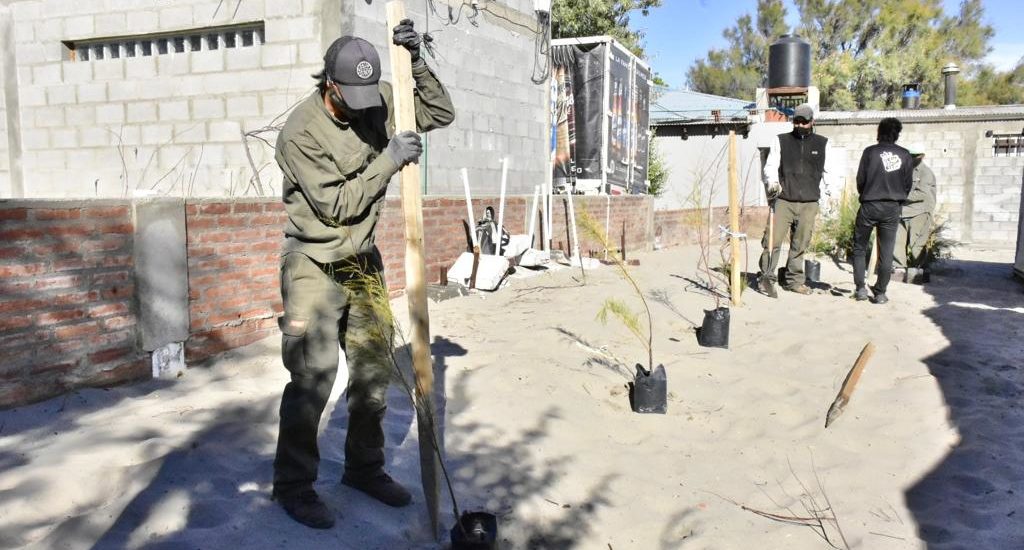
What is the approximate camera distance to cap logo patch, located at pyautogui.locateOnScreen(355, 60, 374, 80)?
8.81 ft

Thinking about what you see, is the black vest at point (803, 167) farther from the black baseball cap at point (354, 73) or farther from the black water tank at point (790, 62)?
the black water tank at point (790, 62)

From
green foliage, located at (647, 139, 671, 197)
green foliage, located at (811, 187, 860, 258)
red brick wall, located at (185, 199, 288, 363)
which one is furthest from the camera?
green foliage, located at (647, 139, 671, 197)

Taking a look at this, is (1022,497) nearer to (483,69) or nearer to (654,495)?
(654,495)

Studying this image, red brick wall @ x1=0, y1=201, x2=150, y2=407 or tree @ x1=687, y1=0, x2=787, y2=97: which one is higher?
tree @ x1=687, y1=0, x2=787, y2=97

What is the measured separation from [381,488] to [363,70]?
154cm

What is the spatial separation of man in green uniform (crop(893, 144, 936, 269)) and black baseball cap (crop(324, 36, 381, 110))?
341 inches

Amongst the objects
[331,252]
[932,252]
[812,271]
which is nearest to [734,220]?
[812,271]

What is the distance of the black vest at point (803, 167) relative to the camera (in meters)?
7.73

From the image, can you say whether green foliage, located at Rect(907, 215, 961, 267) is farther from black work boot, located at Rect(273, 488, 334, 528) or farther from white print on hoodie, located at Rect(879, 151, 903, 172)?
black work boot, located at Rect(273, 488, 334, 528)

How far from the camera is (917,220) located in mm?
9805

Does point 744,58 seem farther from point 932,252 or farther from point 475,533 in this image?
point 475,533

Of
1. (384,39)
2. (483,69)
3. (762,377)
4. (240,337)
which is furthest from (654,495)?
(483,69)

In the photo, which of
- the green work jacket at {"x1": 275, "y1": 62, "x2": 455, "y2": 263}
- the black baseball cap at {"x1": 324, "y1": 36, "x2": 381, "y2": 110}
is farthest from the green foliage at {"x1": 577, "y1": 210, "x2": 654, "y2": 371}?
the black baseball cap at {"x1": 324, "y1": 36, "x2": 381, "y2": 110}

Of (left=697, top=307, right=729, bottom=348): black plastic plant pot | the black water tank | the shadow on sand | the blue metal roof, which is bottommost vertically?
the shadow on sand
